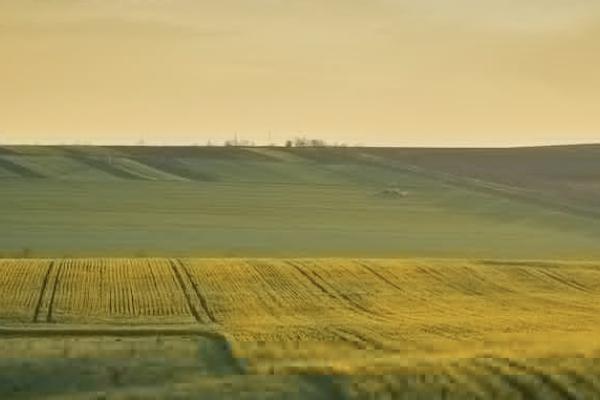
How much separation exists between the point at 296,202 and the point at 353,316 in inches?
2006

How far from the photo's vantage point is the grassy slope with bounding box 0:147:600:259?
67.9m

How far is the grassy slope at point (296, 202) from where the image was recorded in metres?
67.9

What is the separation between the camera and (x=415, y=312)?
129 feet

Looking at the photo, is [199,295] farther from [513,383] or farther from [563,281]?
[513,383]

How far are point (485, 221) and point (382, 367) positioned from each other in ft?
199

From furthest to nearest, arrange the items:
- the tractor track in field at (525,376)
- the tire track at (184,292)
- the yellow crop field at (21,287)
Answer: the tire track at (184,292)
the yellow crop field at (21,287)
the tractor track in field at (525,376)

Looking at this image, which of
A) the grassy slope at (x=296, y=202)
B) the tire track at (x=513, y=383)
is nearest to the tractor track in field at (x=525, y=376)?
the tire track at (x=513, y=383)

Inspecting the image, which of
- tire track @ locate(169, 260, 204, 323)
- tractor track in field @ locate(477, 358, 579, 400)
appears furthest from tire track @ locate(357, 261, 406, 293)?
tractor track in field @ locate(477, 358, 579, 400)

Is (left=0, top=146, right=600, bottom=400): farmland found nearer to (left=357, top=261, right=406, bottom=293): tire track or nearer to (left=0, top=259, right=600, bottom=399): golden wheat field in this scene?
(left=0, top=259, right=600, bottom=399): golden wheat field

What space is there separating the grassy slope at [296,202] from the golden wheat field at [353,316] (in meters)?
12.3

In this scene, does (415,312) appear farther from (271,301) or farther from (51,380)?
(51,380)

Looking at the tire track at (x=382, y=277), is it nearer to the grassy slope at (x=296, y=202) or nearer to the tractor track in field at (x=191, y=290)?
the tractor track in field at (x=191, y=290)

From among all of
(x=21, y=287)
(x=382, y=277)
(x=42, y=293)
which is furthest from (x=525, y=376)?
(x=382, y=277)

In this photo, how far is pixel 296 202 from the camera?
A: 292 feet
